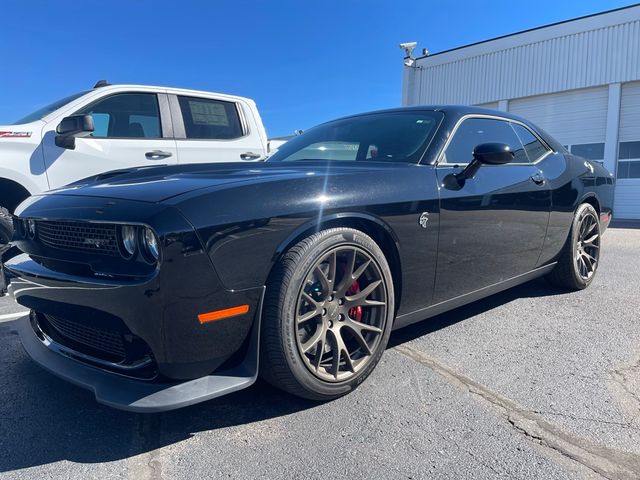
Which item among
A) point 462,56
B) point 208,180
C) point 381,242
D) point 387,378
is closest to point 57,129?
point 208,180

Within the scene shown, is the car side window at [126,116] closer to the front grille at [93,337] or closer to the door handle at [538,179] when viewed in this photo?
the front grille at [93,337]

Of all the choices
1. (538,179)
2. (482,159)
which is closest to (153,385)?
(482,159)

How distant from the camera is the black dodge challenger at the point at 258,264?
5.86ft

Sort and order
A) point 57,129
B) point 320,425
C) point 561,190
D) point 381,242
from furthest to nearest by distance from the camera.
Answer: point 57,129 → point 561,190 → point 381,242 → point 320,425

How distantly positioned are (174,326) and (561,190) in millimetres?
3100

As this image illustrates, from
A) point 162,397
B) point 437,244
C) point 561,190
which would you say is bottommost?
point 162,397

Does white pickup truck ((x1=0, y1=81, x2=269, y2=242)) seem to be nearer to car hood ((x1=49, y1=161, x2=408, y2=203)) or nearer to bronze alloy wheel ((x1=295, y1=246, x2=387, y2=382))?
car hood ((x1=49, y1=161, x2=408, y2=203))

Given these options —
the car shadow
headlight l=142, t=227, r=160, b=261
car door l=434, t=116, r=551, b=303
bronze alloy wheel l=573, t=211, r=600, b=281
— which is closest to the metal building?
bronze alloy wheel l=573, t=211, r=600, b=281

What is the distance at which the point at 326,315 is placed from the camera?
2.20 meters

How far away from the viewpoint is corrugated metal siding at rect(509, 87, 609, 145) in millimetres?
15680

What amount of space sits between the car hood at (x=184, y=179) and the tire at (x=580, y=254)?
206cm

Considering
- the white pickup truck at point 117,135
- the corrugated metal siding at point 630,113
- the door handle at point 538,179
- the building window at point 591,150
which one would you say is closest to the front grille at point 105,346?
the white pickup truck at point 117,135

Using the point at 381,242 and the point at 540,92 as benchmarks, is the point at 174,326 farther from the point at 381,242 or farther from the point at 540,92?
the point at 540,92

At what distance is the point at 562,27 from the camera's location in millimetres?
16156
